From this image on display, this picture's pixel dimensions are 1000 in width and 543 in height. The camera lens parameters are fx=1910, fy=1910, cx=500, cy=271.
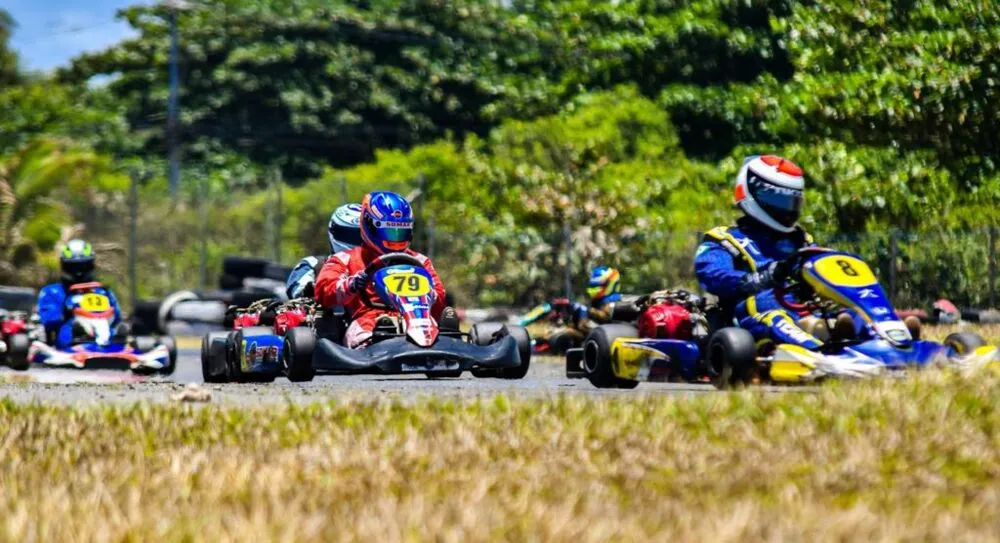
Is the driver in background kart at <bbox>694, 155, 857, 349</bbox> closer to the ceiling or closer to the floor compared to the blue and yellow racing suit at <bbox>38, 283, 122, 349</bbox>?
closer to the ceiling

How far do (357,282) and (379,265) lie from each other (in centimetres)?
22

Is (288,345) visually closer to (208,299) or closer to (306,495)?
(306,495)

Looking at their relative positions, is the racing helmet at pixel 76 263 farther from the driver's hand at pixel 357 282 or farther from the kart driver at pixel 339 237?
the driver's hand at pixel 357 282

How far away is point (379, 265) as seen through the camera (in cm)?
1305

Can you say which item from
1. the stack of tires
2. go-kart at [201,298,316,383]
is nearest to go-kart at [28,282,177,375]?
go-kart at [201,298,316,383]

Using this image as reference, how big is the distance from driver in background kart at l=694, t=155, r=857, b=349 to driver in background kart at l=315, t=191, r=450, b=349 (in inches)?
94.1

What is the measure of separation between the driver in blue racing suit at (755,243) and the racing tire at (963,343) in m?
1.08

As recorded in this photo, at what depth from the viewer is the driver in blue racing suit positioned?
11031mm

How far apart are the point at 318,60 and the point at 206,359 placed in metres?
38.4

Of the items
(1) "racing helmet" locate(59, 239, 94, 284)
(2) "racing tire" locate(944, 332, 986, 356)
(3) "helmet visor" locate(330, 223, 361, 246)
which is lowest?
(2) "racing tire" locate(944, 332, 986, 356)

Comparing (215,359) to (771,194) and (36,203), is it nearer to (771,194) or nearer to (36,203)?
(771,194)

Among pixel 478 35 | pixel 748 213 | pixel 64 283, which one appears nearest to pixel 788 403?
pixel 748 213

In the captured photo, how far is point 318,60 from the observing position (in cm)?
5200

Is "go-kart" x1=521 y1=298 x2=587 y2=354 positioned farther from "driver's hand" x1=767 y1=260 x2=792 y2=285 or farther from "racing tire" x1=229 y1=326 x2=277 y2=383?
"driver's hand" x1=767 y1=260 x2=792 y2=285
